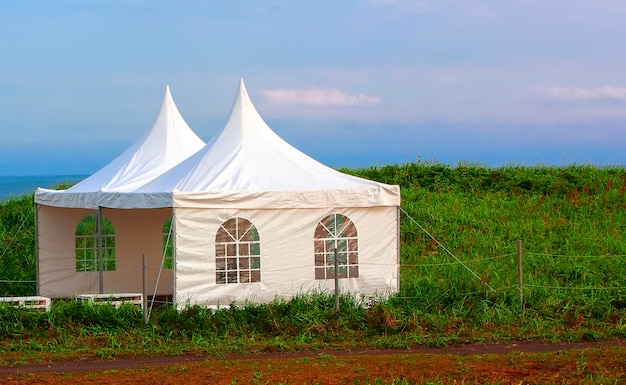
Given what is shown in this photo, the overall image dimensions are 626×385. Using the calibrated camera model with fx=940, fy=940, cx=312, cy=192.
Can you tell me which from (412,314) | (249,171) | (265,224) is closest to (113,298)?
(265,224)

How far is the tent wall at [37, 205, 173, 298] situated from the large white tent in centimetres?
219

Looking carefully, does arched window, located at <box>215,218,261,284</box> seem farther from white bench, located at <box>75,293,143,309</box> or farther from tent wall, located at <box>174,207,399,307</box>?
white bench, located at <box>75,293,143,309</box>

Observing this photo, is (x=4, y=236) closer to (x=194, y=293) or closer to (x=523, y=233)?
(x=194, y=293)

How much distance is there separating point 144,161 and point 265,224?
3964 mm

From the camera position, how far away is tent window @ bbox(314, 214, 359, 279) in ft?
46.6

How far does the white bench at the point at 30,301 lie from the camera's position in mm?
12977

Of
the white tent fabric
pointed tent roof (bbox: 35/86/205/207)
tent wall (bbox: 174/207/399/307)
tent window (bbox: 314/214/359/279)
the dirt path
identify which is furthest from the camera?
pointed tent roof (bbox: 35/86/205/207)

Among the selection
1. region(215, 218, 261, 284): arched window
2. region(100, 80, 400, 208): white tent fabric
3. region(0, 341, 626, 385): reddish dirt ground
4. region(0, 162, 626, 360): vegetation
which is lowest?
region(0, 341, 626, 385): reddish dirt ground

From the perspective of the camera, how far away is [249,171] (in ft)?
47.1

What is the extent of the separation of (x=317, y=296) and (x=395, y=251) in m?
1.88

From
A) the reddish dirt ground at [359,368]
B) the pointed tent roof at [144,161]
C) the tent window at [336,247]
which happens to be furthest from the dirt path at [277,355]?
the pointed tent roof at [144,161]

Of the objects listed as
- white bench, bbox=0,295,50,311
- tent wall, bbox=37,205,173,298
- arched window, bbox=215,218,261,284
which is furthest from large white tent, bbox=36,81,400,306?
tent wall, bbox=37,205,173,298

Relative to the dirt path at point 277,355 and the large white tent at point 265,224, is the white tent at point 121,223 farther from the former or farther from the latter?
the dirt path at point 277,355

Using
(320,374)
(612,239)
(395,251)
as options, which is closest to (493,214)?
(612,239)
